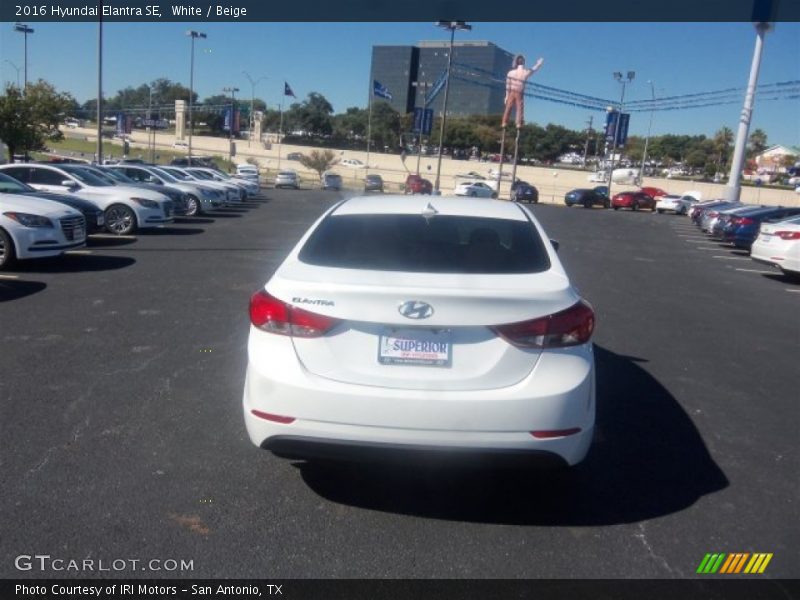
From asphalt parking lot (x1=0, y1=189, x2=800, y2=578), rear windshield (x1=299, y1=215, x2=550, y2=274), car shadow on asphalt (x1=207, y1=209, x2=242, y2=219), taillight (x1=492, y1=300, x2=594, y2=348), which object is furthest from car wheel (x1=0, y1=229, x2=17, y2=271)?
car shadow on asphalt (x1=207, y1=209, x2=242, y2=219)

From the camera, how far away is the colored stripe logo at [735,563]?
11.1 feet

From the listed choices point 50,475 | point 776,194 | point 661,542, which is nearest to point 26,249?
point 50,475

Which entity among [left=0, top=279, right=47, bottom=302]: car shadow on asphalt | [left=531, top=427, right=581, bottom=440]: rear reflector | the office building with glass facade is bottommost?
[left=0, top=279, right=47, bottom=302]: car shadow on asphalt

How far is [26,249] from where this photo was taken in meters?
9.97

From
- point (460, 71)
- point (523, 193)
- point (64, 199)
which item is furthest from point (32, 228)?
point (460, 71)

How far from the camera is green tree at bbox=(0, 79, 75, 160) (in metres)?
31.3

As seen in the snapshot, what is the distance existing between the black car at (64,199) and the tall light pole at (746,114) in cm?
3906

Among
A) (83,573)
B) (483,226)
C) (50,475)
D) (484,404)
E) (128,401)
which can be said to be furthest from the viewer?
(128,401)

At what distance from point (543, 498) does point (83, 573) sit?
2367 millimetres

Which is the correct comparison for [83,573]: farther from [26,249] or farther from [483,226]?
[26,249]

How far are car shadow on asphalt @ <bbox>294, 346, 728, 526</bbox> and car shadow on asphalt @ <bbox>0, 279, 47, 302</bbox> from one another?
5.80 m

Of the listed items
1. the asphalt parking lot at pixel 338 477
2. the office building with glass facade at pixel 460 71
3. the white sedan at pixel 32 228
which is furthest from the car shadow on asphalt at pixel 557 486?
the office building with glass facade at pixel 460 71

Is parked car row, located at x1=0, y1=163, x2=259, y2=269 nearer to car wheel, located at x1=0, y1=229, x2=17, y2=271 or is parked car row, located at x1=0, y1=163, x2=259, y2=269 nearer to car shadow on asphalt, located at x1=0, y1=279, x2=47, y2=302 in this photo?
car wheel, located at x1=0, y1=229, x2=17, y2=271

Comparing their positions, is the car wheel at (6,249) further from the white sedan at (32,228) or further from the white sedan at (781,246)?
the white sedan at (781,246)
